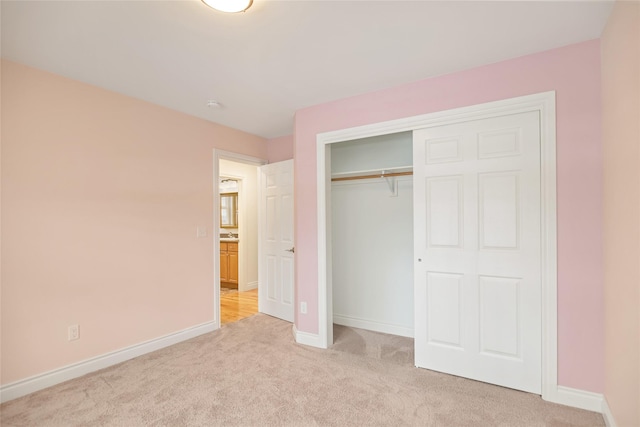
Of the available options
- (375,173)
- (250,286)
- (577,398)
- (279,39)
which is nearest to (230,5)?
(279,39)

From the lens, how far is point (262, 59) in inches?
89.8

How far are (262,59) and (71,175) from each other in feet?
6.05

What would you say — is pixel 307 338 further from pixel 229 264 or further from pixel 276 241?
pixel 229 264

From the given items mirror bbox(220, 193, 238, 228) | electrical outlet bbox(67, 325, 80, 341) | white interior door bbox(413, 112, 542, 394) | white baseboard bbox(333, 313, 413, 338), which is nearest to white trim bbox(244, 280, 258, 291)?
mirror bbox(220, 193, 238, 228)

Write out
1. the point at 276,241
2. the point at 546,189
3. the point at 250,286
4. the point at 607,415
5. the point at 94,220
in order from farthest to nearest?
1. the point at 250,286
2. the point at 276,241
3. the point at 94,220
4. the point at 546,189
5. the point at 607,415

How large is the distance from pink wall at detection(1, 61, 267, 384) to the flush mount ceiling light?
5.79 feet

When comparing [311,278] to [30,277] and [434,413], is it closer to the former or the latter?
[434,413]

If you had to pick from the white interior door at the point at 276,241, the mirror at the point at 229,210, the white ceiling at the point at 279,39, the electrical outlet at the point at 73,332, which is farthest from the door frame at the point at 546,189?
the mirror at the point at 229,210

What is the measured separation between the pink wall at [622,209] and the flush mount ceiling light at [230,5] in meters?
1.85

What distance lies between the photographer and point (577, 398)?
2.06 m

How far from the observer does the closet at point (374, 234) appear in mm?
3436

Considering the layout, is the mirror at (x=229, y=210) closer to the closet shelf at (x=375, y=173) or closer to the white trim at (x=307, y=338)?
the closet shelf at (x=375, y=173)

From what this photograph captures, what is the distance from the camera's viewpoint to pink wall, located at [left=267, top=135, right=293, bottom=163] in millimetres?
4312

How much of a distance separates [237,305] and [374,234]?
2457 millimetres
